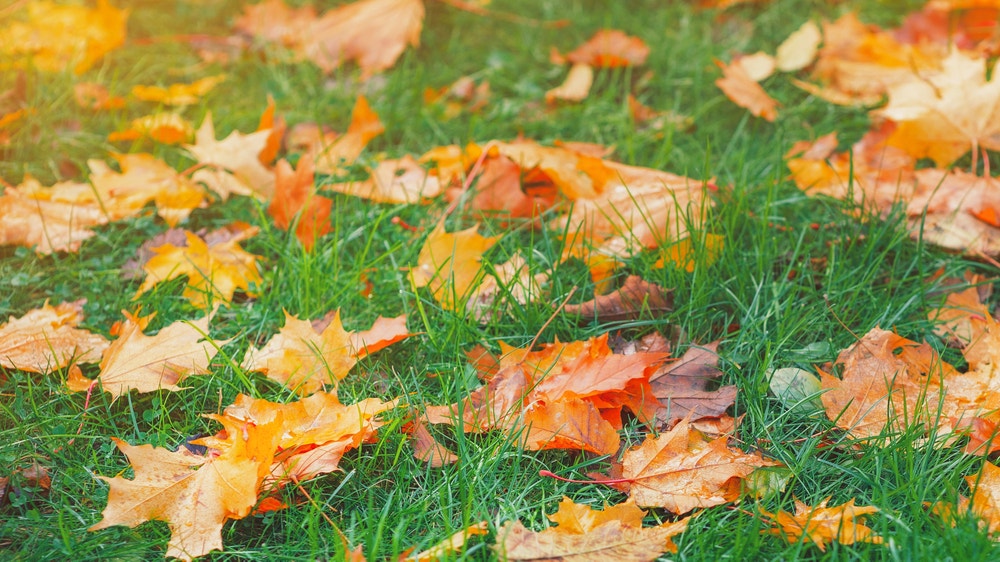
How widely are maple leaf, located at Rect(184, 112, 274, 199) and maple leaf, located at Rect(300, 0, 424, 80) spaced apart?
0.69 meters

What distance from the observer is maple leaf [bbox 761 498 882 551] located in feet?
4.06

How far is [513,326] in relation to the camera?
1.75 metres

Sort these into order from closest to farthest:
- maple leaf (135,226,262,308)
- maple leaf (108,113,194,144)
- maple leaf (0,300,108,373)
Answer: maple leaf (0,300,108,373), maple leaf (135,226,262,308), maple leaf (108,113,194,144)

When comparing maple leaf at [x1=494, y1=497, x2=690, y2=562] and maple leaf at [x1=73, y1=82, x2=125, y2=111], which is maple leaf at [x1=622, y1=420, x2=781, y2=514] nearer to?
maple leaf at [x1=494, y1=497, x2=690, y2=562]

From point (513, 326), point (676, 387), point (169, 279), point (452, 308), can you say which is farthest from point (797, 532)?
point (169, 279)

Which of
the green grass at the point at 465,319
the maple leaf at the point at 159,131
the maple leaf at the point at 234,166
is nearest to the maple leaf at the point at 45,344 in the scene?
the green grass at the point at 465,319

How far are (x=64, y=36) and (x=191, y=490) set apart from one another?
232 cm

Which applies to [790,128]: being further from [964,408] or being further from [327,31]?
[327,31]

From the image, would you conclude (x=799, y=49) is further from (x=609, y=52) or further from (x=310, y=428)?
(x=310, y=428)

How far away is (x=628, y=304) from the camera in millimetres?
1769

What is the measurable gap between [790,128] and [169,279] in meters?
1.87

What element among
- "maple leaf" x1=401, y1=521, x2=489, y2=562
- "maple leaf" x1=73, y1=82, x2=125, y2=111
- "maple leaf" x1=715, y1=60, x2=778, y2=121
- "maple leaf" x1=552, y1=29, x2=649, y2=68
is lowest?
"maple leaf" x1=401, y1=521, x2=489, y2=562

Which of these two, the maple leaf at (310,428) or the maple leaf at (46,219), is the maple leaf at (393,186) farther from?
the maple leaf at (310,428)

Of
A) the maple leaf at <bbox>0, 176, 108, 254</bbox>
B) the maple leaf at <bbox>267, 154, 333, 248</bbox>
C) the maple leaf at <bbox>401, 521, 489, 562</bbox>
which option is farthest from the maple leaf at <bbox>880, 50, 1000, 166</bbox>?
the maple leaf at <bbox>0, 176, 108, 254</bbox>
